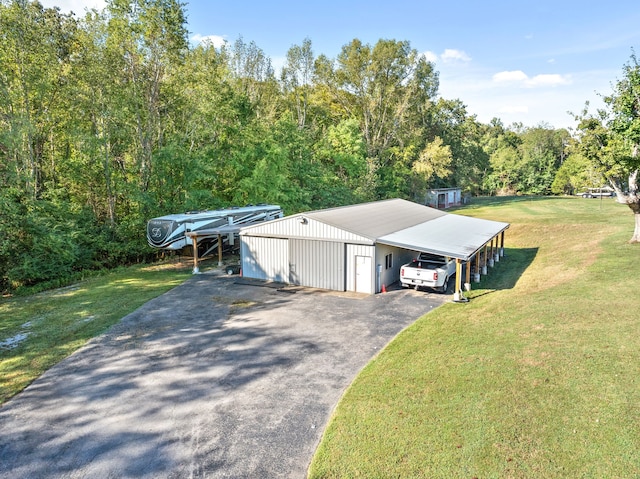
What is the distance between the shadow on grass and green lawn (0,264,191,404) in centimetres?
1472

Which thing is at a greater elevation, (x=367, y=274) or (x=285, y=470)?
(x=367, y=274)

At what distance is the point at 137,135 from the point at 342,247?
64.4ft

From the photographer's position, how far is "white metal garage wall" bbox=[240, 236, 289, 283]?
65.5 feet

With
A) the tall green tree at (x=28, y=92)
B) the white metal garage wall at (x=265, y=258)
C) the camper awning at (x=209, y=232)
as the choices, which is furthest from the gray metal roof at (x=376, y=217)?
the tall green tree at (x=28, y=92)

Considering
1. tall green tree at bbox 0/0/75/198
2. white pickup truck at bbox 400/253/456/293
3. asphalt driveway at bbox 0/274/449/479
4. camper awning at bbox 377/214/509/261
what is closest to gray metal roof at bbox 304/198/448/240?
camper awning at bbox 377/214/509/261

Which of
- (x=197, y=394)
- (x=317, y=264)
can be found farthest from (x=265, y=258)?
(x=197, y=394)

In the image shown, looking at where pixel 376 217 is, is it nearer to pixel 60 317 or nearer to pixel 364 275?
pixel 364 275

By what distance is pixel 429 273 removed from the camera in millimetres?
17016

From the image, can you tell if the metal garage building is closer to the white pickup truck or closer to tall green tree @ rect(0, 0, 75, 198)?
the white pickup truck

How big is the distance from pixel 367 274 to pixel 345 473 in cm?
1152

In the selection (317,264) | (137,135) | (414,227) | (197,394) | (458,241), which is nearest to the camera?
(197,394)

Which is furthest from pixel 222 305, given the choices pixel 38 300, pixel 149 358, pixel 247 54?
pixel 247 54

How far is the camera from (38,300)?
1756 cm

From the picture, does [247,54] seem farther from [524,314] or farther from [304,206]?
[524,314]
